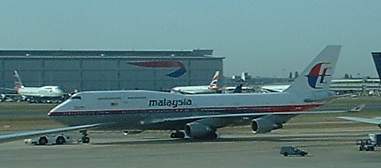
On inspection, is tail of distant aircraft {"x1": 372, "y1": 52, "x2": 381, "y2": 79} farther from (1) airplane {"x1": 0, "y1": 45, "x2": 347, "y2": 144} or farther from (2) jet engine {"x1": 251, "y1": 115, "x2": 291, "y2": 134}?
(1) airplane {"x1": 0, "y1": 45, "x2": 347, "y2": 144}

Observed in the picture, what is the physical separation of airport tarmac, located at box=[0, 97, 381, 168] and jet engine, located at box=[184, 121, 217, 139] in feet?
3.05

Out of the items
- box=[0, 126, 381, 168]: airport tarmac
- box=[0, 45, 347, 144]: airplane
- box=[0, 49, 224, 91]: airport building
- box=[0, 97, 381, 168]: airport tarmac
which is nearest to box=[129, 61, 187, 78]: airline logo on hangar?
box=[0, 49, 224, 91]: airport building

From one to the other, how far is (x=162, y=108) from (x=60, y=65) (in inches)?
4848

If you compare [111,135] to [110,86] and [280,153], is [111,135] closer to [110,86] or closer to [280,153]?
[280,153]

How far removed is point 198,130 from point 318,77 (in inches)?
391

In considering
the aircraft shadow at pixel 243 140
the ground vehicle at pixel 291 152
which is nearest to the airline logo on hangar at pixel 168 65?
the aircraft shadow at pixel 243 140

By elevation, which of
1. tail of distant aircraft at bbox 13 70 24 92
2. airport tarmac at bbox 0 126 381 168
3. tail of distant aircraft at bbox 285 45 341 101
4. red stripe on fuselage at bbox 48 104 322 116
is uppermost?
tail of distant aircraft at bbox 13 70 24 92

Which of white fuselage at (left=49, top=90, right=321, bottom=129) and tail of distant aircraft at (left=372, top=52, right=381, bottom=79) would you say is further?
white fuselage at (left=49, top=90, right=321, bottom=129)

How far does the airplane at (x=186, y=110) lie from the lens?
50.0 metres

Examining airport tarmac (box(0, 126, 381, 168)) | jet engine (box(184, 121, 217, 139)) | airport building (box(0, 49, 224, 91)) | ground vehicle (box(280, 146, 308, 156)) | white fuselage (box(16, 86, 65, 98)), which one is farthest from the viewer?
airport building (box(0, 49, 224, 91))

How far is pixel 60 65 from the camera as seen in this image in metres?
172

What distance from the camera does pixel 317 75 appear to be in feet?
184

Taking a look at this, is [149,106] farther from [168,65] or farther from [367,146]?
[168,65]

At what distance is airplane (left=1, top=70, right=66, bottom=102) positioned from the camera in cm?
14539
